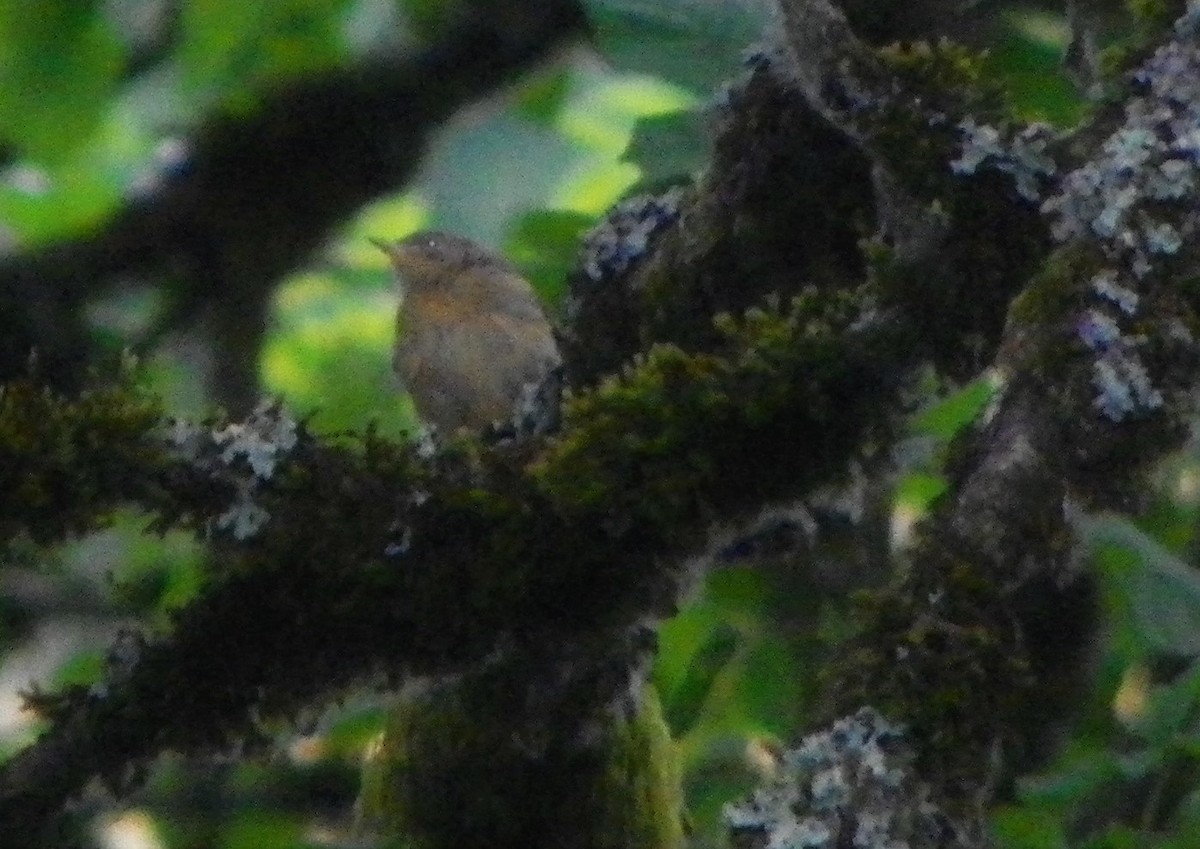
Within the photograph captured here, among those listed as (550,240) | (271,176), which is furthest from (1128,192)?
(271,176)

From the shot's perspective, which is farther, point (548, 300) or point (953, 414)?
point (548, 300)

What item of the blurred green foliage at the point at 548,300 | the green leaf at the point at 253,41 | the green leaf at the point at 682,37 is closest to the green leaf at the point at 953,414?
the blurred green foliage at the point at 548,300

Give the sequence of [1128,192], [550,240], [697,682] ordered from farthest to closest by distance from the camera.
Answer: [550,240] → [697,682] → [1128,192]

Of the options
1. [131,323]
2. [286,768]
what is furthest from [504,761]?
[131,323]

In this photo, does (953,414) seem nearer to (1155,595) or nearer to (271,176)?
(1155,595)

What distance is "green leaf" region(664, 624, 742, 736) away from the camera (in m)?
2.86

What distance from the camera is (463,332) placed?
3.86 meters

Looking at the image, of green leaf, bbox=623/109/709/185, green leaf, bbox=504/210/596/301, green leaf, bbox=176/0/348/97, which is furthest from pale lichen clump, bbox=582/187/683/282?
green leaf, bbox=504/210/596/301

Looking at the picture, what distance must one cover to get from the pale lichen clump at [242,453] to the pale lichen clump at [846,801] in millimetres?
661

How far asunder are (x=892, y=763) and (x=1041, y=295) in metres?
0.40

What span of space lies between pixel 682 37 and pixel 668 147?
14 centimetres

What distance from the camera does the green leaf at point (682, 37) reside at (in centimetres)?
269

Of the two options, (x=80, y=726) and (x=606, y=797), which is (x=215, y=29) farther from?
(x=606, y=797)

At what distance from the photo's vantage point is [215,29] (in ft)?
7.12
